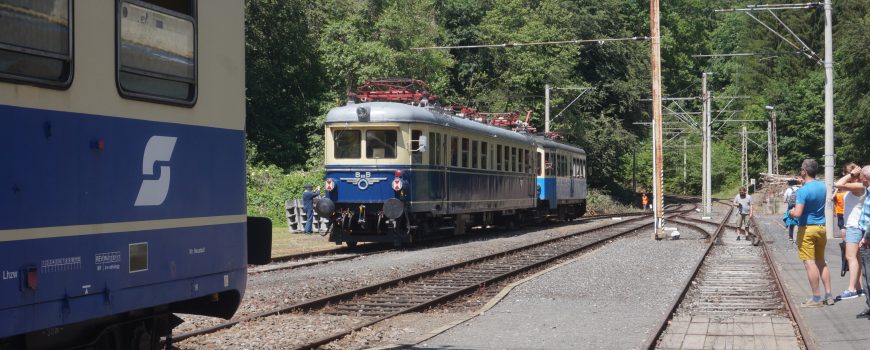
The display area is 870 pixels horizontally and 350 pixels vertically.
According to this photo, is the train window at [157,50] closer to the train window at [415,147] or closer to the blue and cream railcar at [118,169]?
the blue and cream railcar at [118,169]

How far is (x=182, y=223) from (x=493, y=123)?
2677 cm

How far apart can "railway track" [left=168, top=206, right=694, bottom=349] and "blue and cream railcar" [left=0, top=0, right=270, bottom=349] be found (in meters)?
1.34

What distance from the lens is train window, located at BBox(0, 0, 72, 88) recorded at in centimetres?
482

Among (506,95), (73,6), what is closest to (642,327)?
(73,6)

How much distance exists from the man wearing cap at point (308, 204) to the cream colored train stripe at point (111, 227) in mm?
19683

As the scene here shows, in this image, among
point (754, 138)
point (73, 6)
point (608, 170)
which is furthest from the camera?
point (754, 138)

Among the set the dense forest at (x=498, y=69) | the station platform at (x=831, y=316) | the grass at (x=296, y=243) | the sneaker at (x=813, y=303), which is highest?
the dense forest at (x=498, y=69)

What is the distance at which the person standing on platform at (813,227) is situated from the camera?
1224 centimetres

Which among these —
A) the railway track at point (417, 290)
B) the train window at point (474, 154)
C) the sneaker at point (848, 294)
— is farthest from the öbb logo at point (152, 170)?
the train window at point (474, 154)

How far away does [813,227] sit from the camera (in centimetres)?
1230

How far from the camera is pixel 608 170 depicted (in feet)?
190

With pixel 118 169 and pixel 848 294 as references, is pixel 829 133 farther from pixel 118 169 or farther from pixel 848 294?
pixel 118 169

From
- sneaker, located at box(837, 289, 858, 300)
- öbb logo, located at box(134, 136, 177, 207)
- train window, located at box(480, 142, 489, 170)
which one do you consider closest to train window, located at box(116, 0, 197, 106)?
öbb logo, located at box(134, 136, 177, 207)

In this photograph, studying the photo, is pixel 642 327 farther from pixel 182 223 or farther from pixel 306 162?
pixel 306 162
